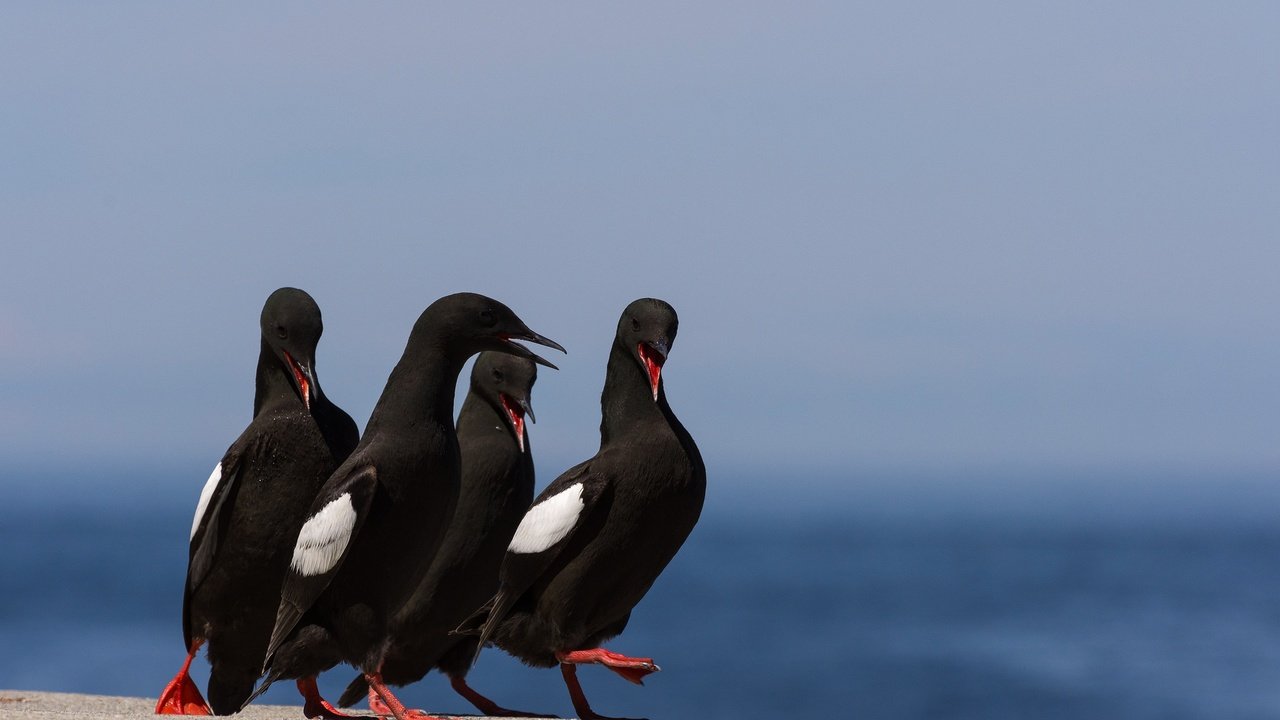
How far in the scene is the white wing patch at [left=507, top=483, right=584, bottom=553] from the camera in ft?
31.4

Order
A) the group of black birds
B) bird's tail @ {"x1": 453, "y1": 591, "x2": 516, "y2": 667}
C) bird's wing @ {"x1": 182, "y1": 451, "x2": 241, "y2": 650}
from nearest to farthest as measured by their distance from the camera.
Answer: the group of black birds, bird's wing @ {"x1": 182, "y1": 451, "x2": 241, "y2": 650}, bird's tail @ {"x1": 453, "y1": 591, "x2": 516, "y2": 667}

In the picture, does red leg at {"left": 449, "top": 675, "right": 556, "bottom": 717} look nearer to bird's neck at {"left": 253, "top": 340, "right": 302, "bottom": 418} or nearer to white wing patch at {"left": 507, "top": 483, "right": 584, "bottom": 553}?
white wing patch at {"left": 507, "top": 483, "right": 584, "bottom": 553}

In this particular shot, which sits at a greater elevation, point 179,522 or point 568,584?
point 568,584

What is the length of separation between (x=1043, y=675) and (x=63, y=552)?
68465 mm

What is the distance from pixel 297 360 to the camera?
9547 mm

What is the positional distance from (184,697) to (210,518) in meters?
1.11

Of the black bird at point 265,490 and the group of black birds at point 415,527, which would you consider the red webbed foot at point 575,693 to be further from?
the black bird at point 265,490

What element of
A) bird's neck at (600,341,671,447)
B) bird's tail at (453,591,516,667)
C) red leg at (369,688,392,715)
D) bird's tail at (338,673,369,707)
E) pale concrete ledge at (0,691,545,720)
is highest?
bird's neck at (600,341,671,447)

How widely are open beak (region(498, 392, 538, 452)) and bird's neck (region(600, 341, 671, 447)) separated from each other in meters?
0.81

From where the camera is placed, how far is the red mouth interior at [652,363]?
9.80 m

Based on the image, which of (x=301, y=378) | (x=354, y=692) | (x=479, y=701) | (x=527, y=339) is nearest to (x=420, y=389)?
(x=527, y=339)

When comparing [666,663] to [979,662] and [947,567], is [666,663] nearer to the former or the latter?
[979,662]

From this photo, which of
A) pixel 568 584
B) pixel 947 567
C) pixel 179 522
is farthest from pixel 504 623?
pixel 179 522

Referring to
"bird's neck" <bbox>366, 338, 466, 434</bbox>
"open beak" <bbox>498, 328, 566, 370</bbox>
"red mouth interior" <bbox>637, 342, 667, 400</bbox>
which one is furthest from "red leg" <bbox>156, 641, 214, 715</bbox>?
"red mouth interior" <bbox>637, 342, 667, 400</bbox>
